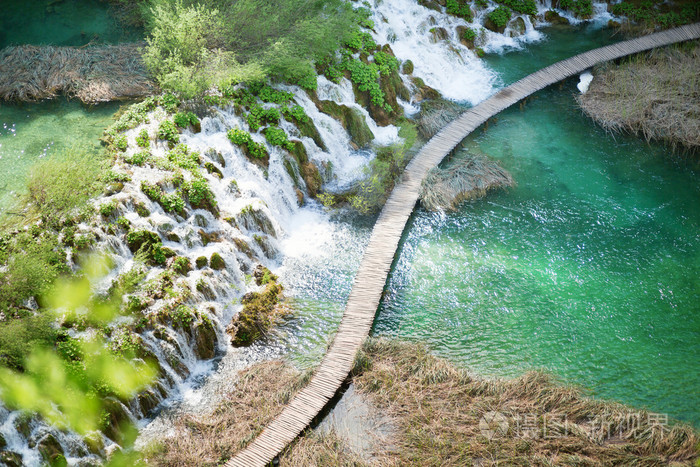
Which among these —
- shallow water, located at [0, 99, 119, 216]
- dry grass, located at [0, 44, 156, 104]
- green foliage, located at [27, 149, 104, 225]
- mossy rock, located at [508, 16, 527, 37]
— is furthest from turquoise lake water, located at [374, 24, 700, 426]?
dry grass, located at [0, 44, 156, 104]

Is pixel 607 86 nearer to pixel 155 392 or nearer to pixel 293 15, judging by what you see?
pixel 293 15

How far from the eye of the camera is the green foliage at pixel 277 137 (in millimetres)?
13219

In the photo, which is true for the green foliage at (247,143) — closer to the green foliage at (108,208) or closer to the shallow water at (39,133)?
the shallow water at (39,133)

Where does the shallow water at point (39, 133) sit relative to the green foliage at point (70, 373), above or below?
above

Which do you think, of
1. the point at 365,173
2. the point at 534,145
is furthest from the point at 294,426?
the point at 534,145

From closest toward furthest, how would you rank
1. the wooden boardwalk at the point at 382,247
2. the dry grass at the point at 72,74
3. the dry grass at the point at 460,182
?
the wooden boardwalk at the point at 382,247, the dry grass at the point at 460,182, the dry grass at the point at 72,74

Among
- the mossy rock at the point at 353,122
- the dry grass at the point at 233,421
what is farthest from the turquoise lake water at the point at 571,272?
the mossy rock at the point at 353,122

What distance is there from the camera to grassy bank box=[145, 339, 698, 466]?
8.69 m

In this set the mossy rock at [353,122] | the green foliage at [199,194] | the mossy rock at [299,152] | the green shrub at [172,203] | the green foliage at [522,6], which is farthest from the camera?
the green foliage at [522,6]

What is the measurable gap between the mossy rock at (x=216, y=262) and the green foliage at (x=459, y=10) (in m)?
12.7

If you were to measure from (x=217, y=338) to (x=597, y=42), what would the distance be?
16225mm

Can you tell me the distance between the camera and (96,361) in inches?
357

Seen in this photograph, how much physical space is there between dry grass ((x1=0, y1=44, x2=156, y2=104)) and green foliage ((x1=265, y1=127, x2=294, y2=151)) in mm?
3441

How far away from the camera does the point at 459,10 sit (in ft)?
62.2
